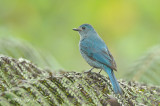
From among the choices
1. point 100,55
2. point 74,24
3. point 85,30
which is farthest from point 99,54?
point 74,24

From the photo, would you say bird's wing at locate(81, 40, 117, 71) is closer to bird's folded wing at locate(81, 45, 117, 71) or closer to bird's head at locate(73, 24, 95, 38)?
bird's folded wing at locate(81, 45, 117, 71)

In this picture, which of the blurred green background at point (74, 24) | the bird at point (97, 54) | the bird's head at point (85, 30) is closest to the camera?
the bird at point (97, 54)

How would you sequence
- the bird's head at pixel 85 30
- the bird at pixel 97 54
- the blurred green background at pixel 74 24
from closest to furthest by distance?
the bird at pixel 97 54, the bird's head at pixel 85 30, the blurred green background at pixel 74 24

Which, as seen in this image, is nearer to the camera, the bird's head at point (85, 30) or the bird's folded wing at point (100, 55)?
the bird's folded wing at point (100, 55)

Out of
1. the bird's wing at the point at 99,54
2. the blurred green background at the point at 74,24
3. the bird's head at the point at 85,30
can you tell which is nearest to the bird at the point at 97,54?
the bird's wing at the point at 99,54

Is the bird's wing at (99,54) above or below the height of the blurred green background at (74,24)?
below

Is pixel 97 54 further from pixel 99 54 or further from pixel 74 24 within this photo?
pixel 74 24

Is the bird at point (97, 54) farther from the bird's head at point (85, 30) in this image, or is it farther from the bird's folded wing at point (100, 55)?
the bird's head at point (85, 30)

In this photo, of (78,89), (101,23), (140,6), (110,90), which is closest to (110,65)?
(110,90)
